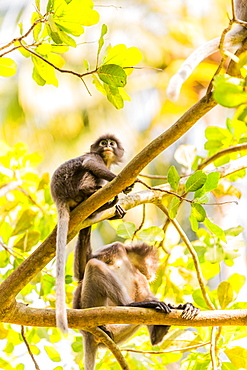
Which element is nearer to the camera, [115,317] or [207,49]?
[115,317]

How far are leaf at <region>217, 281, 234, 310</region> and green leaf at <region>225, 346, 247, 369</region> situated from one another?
27 cm

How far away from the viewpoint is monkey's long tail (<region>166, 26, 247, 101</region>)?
2332 millimetres

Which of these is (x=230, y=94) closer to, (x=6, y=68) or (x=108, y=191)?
(x=108, y=191)

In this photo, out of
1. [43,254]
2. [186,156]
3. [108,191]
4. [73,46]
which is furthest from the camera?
[186,156]

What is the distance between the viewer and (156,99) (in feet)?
29.8

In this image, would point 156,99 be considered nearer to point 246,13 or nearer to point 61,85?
point 61,85

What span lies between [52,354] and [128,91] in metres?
6.16

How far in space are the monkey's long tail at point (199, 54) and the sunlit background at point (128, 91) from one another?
480 cm

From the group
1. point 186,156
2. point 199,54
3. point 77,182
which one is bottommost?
point 77,182

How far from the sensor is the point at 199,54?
2754 millimetres

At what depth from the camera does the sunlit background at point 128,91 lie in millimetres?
8211

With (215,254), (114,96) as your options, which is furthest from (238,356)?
(114,96)

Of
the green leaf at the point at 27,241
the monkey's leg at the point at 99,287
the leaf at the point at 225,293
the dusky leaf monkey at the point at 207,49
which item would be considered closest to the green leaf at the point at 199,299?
the leaf at the point at 225,293

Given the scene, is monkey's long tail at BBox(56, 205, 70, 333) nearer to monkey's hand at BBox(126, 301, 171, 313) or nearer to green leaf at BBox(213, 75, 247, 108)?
monkey's hand at BBox(126, 301, 171, 313)
